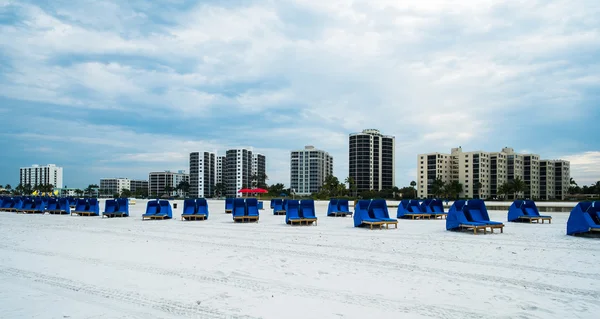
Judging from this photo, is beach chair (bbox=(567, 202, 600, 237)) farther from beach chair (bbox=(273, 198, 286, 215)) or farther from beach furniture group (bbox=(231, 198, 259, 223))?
beach chair (bbox=(273, 198, 286, 215))

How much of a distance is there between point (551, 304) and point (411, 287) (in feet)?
6.37

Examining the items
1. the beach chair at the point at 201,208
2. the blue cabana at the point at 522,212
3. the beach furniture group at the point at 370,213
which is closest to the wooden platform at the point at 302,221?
the beach furniture group at the point at 370,213

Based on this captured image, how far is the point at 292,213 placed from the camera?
19.5 meters

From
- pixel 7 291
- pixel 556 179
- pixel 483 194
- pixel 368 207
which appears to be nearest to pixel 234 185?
pixel 483 194

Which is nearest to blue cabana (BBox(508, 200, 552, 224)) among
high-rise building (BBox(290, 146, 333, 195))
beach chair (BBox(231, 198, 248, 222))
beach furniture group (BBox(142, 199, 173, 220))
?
beach chair (BBox(231, 198, 248, 222))

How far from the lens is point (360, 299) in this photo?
586 centimetres

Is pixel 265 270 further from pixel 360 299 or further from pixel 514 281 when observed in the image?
pixel 514 281

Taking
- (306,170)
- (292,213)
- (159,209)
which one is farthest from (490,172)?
(159,209)

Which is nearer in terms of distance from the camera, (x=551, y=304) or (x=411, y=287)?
(x=551, y=304)

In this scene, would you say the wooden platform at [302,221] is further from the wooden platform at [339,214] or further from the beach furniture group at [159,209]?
the beach furniture group at [159,209]

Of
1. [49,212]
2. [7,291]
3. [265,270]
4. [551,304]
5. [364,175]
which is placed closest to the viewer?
[551,304]

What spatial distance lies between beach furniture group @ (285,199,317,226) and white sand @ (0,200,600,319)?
23.5ft

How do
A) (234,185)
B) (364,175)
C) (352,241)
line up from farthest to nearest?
(234,185), (364,175), (352,241)

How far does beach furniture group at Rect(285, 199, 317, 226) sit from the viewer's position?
19.3 m
